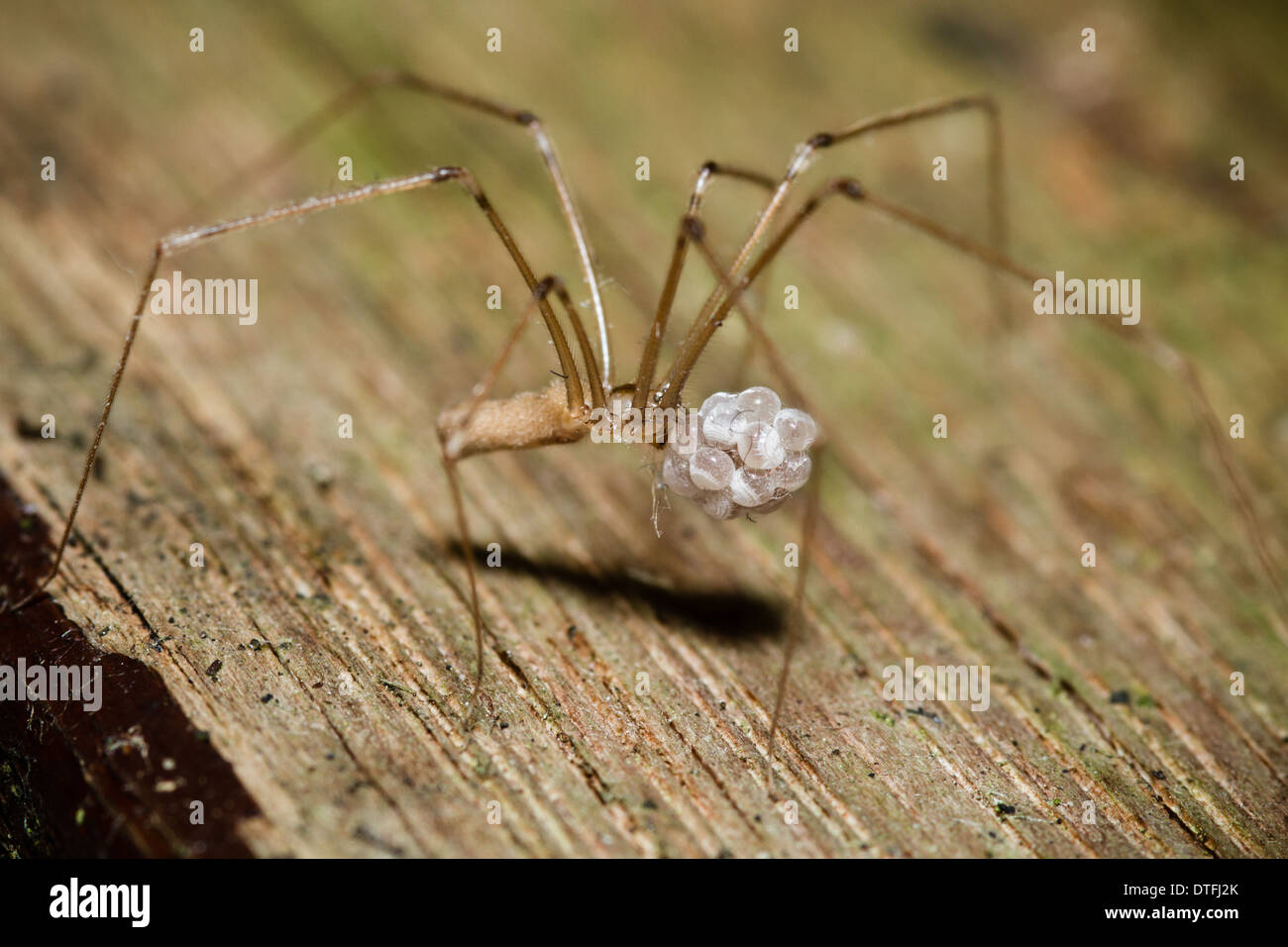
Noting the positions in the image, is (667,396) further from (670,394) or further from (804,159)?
(804,159)

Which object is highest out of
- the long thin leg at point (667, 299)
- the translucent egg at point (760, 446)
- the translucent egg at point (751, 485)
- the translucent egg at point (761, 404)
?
the long thin leg at point (667, 299)

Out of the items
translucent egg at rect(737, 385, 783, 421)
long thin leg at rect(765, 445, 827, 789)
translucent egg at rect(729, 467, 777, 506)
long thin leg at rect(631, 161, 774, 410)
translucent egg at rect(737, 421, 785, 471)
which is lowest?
long thin leg at rect(765, 445, 827, 789)

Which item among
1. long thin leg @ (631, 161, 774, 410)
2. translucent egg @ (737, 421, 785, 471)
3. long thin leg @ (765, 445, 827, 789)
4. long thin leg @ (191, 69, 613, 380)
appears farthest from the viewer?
long thin leg @ (191, 69, 613, 380)

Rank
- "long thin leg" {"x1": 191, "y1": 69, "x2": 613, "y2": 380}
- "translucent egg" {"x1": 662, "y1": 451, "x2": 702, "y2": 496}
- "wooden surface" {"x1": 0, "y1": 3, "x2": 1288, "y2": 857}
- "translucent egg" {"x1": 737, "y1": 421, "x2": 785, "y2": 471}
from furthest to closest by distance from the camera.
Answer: "long thin leg" {"x1": 191, "y1": 69, "x2": 613, "y2": 380} < "translucent egg" {"x1": 662, "y1": 451, "x2": 702, "y2": 496} < "translucent egg" {"x1": 737, "y1": 421, "x2": 785, "y2": 471} < "wooden surface" {"x1": 0, "y1": 3, "x2": 1288, "y2": 857}

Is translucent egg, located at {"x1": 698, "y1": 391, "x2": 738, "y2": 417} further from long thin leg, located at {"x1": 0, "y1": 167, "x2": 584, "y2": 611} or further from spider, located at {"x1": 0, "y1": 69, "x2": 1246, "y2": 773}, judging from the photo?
long thin leg, located at {"x1": 0, "y1": 167, "x2": 584, "y2": 611}

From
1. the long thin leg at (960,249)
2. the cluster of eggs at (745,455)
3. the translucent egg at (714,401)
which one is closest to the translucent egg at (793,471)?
the cluster of eggs at (745,455)

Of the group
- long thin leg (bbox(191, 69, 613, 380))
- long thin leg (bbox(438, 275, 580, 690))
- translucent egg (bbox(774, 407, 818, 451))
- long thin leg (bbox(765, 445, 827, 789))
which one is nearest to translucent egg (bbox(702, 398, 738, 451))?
translucent egg (bbox(774, 407, 818, 451))

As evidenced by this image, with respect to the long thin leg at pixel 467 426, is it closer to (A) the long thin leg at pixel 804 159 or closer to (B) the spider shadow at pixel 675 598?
(B) the spider shadow at pixel 675 598
